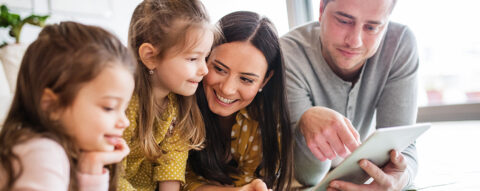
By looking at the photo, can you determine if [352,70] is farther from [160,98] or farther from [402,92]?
[160,98]

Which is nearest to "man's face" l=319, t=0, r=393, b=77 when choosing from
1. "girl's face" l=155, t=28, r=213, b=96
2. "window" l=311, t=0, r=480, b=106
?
"girl's face" l=155, t=28, r=213, b=96

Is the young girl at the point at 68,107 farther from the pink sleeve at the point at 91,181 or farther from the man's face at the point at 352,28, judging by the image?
the man's face at the point at 352,28

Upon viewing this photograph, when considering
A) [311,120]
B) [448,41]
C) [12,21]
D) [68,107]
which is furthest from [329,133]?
[448,41]

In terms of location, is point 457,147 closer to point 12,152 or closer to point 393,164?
point 393,164

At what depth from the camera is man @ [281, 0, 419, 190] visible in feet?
4.60

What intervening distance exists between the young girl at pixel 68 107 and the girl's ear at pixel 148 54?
31cm

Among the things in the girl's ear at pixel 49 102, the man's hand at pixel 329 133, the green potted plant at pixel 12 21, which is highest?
the girl's ear at pixel 49 102

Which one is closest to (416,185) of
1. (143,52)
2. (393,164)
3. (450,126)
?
(393,164)

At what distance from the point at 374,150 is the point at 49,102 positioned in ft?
2.59

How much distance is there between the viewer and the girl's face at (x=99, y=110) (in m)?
0.76

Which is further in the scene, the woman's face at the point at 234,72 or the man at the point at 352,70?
the man at the point at 352,70

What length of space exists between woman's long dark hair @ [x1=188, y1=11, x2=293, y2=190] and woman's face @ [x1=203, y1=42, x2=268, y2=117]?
3 centimetres

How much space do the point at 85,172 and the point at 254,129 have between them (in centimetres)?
74

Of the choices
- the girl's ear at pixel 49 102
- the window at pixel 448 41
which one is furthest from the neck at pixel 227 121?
the window at pixel 448 41
